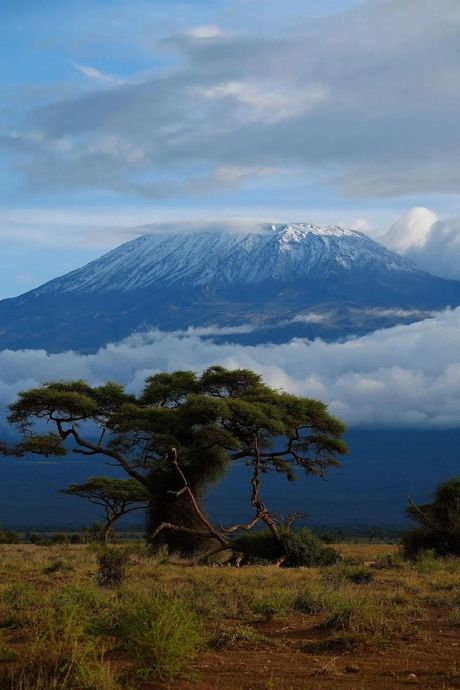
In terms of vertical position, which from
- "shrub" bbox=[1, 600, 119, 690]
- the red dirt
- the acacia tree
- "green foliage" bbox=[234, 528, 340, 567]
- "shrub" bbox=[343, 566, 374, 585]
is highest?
the acacia tree

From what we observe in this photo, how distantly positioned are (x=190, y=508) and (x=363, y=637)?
1943 centimetres

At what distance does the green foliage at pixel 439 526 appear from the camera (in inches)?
1220

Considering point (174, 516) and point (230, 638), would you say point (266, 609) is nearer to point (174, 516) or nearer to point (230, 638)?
point (230, 638)

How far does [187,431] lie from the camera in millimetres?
31344

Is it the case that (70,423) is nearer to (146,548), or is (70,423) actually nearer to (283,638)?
(146,548)

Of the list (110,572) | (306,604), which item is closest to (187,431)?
(110,572)

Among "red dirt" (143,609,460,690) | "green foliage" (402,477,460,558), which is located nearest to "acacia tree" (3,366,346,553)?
"green foliage" (402,477,460,558)

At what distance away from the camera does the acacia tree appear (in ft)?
100

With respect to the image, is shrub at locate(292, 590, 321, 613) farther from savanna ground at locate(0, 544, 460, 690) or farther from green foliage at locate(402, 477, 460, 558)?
green foliage at locate(402, 477, 460, 558)

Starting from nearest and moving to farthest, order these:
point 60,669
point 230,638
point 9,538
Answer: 1. point 60,669
2. point 230,638
3. point 9,538

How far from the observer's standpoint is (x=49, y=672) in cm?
936

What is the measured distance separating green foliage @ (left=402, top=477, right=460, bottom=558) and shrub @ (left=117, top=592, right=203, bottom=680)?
2142 centimetres

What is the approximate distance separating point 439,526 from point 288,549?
620 cm

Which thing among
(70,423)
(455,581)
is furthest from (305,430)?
(455,581)
